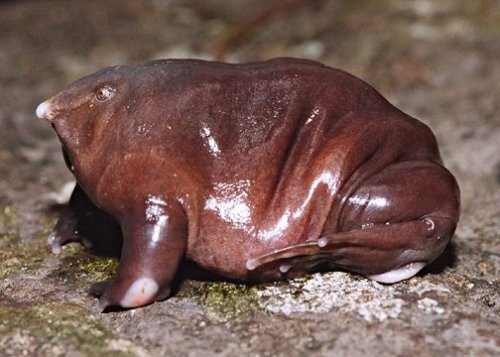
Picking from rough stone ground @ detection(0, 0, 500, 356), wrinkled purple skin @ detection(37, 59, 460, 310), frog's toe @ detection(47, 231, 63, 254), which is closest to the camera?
rough stone ground @ detection(0, 0, 500, 356)

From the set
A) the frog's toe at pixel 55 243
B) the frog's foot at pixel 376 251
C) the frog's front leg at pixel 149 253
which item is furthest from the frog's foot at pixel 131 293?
the frog's toe at pixel 55 243

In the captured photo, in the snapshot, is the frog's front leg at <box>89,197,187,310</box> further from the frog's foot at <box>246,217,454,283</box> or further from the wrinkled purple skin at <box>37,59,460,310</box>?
the frog's foot at <box>246,217,454,283</box>

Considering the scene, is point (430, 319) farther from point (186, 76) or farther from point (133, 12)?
point (133, 12)

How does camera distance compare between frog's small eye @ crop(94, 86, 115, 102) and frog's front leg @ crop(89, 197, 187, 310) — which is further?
frog's small eye @ crop(94, 86, 115, 102)

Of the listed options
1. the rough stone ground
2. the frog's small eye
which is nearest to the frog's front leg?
the rough stone ground

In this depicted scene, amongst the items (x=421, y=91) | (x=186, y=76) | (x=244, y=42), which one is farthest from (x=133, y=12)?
(x=186, y=76)


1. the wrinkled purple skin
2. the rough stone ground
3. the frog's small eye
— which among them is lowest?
the rough stone ground
